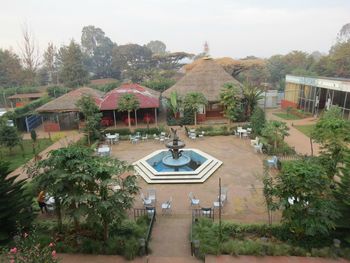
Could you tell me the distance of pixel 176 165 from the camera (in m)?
17.4

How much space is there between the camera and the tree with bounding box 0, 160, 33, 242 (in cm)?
926

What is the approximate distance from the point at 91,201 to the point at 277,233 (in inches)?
273

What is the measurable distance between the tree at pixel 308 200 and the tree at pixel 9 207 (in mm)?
9494

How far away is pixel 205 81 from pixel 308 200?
24.3 metres

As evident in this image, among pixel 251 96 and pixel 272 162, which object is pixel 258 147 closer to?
pixel 272 162

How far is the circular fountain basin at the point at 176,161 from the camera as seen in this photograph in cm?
1750

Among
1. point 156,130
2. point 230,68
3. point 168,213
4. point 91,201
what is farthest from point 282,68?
point 91,201

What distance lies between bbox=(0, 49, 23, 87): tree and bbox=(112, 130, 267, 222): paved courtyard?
1749 inches

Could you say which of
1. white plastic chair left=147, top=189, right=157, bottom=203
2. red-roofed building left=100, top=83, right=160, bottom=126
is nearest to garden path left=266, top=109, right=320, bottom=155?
white plastic chair left=147, top=189, right=157, bottom=203

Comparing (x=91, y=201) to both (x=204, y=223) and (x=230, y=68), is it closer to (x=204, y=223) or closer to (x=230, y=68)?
(x=204, y=223)

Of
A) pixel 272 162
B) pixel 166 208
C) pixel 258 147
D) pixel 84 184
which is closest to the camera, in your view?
pixel 84 184

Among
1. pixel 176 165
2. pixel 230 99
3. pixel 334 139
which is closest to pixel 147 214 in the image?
pixel 176 165

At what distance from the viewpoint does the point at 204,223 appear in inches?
421

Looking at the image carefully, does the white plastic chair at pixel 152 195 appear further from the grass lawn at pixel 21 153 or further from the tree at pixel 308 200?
the grass lawn at pixel 21 153
